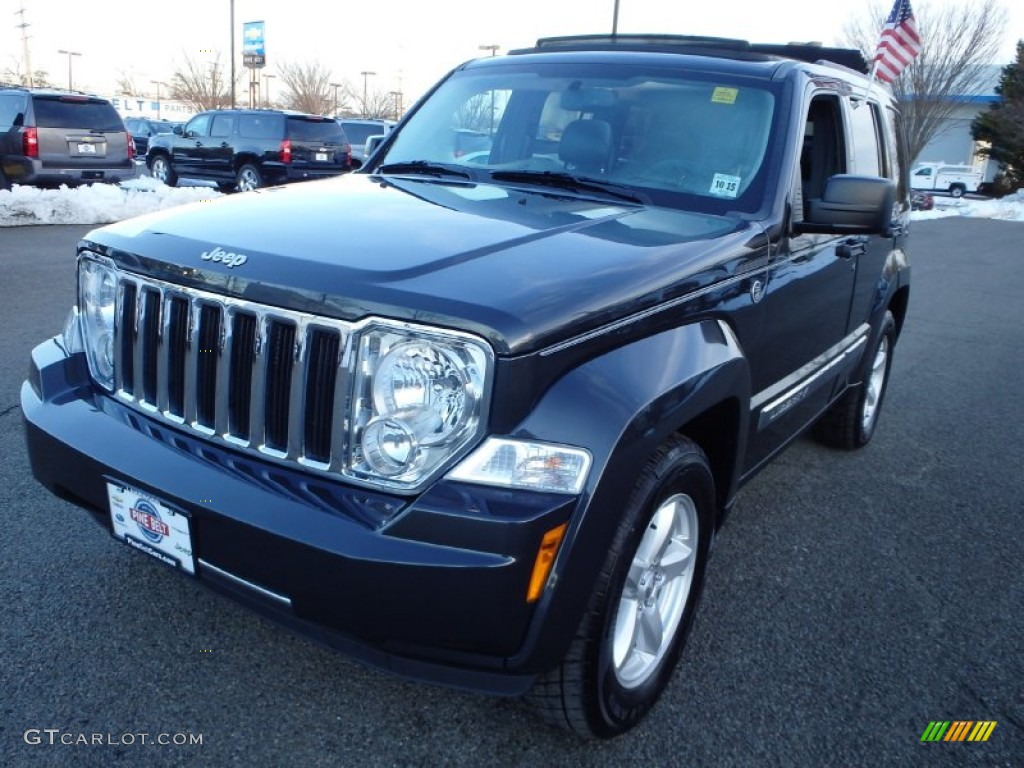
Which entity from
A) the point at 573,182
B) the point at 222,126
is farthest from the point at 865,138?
the point at 222,126

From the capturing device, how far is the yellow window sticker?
10.5ft

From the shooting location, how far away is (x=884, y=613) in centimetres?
316

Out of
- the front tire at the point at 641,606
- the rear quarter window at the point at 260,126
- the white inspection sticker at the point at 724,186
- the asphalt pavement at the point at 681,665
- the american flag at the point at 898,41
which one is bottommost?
the asphalt pavement at the point at 681,665

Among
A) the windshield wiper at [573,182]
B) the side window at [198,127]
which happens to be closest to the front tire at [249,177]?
the side window at [198,127]

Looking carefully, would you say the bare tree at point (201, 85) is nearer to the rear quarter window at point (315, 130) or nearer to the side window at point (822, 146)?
the rear quarter window at point (315, 130)

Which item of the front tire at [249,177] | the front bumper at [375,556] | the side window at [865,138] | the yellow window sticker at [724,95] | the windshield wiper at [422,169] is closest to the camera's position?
the front bumper at [375,556]

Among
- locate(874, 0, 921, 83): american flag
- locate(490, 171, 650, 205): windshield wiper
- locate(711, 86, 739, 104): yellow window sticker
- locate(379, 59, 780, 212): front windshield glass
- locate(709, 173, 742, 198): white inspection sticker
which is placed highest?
locate(874, 0, 921, 83): american flag

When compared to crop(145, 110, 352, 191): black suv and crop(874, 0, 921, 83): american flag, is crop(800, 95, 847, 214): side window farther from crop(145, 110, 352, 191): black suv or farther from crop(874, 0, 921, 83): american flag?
crop(145, 110, 352, 191): black suv

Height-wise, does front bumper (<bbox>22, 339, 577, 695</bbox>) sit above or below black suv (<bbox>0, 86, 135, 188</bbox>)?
below

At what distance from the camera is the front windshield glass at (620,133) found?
3.08 metres

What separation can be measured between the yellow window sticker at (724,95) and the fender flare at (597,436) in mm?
1394

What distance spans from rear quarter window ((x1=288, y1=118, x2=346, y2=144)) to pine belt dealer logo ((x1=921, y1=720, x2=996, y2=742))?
16.0m

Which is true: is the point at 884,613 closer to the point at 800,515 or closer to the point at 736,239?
the point at 800,515

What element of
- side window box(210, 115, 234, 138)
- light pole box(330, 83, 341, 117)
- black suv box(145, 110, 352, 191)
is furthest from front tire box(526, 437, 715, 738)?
light pole box(330, 83, 341, 117)
